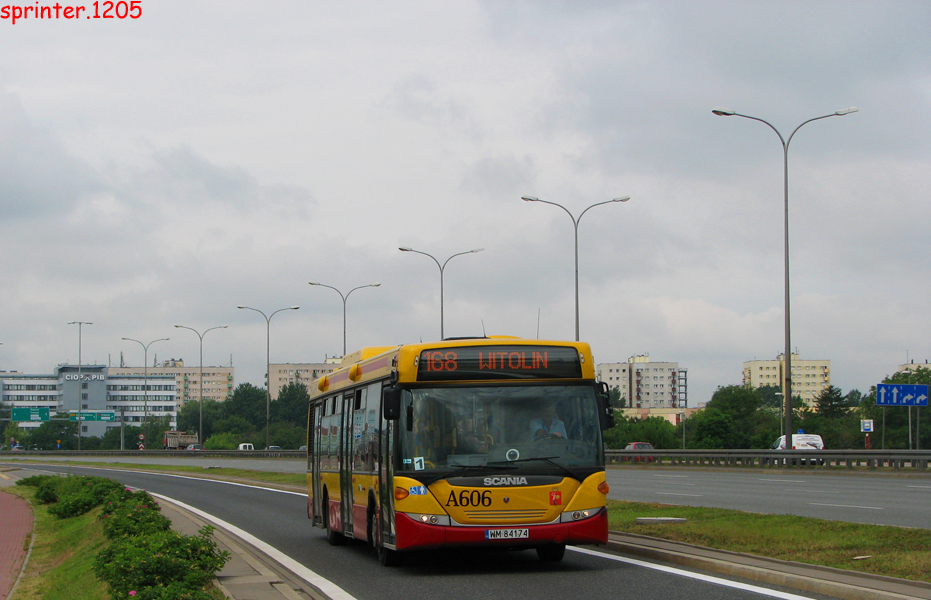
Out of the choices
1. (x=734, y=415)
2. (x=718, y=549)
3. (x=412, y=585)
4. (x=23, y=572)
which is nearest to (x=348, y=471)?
(x=412, y=585)

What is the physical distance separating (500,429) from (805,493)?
14.5 meters

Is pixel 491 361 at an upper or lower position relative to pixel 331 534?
upper

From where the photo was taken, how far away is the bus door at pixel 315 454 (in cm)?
1769

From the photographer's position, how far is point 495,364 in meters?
12.3

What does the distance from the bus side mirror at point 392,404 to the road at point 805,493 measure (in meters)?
7.88

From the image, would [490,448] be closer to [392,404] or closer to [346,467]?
[392,404]

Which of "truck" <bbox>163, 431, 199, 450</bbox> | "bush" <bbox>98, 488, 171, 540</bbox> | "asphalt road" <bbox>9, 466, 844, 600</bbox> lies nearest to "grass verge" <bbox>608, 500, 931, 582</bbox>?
"asphalt road" <bbox>9, 466, 844, 600</bbox>

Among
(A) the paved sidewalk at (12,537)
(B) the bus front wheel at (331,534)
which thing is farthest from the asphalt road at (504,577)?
(A) the paved sidewalk at (12,537)

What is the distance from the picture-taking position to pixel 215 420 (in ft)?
655

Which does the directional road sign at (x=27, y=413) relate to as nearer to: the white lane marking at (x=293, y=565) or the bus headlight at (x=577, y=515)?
the white lane marking at (x=293, y=565)

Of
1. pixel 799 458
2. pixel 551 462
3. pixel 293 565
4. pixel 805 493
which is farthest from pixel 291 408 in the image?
pixel 551 462

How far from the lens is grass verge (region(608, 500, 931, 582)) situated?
10.3 metres

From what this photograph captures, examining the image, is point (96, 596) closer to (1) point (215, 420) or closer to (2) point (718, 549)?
(2) point (718, 549)

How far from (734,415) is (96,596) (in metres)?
127
